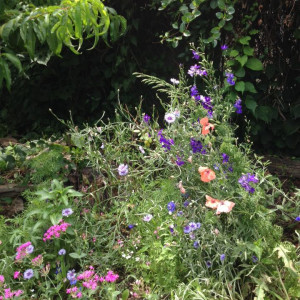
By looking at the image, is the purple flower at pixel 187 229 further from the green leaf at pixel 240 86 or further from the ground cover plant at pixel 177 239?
the green leaf at pixel 240 86

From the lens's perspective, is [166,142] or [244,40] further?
[244,40]

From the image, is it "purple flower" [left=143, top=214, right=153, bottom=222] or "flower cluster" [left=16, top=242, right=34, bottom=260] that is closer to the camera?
"flower cluster" [left=16, top=242, right=34, bottom=260]

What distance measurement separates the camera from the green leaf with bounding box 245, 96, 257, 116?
3201 mm

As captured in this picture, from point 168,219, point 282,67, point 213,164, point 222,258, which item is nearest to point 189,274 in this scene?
point 222,258

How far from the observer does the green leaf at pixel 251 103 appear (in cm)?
320

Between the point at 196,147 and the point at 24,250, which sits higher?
the point at 196,147

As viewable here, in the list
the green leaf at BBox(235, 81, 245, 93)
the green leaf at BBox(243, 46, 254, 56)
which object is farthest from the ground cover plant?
the green leaf at BBox(243, 46, 254, 56)

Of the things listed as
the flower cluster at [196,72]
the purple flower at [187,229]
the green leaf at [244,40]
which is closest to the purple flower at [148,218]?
the purple flower at [187,229]

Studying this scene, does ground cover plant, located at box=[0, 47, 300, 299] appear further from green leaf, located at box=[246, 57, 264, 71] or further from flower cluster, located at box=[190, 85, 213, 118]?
green leaf, located at box=[246, 57, 264, 71]

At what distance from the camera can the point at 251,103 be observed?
127 inches

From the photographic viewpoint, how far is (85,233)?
7.89ft

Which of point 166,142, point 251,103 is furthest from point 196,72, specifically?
point 251,103

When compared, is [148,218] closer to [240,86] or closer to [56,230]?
[56,230]

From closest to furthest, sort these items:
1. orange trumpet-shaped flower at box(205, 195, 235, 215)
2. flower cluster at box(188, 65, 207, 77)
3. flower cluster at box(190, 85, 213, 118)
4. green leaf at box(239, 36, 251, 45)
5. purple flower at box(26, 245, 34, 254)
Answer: orange trumpet-shaped flower at box(205, 195, 235, 215)
purple flower at box(26, 245, 34, 254)
flower cluster at box(190, 85, 213, 118)
flower cluster at box(188, 65, 207, 77)
green leaf at box(239, 36, 251, 45)
